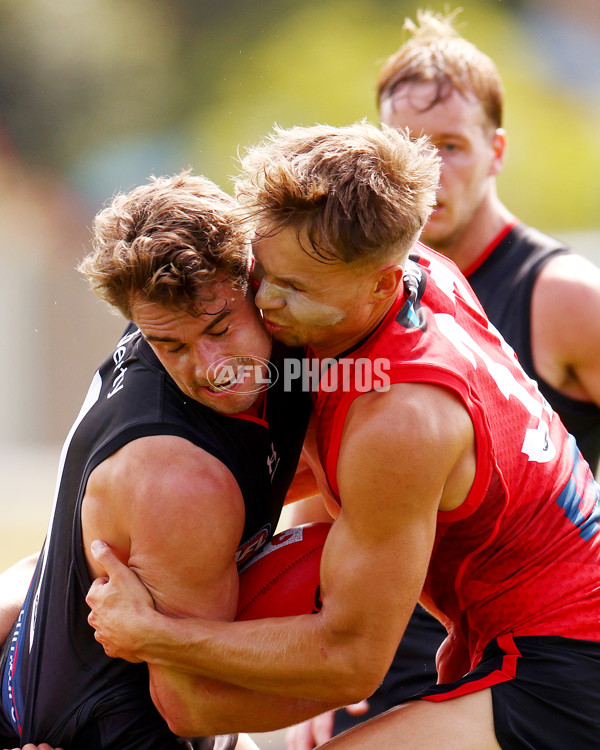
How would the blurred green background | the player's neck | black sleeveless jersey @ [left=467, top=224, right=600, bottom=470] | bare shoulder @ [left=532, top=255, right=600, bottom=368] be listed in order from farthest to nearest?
1. the blurred green background
2. the player's neck
3. black sleeveless jersey @ [left=467, top=224, right=600, bottom=470]
4. bare shoulder @ [left=532, top=255, right=600, bottom=368]

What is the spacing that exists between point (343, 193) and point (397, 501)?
85cm

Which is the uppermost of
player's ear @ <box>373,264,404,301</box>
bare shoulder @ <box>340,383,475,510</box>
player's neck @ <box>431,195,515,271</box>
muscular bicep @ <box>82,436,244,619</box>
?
player's neck @ <box>431,195,515,271</box>

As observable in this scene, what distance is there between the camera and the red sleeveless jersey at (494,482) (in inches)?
101

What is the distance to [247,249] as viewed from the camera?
8.80 ft

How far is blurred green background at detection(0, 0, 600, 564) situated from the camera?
695 inches

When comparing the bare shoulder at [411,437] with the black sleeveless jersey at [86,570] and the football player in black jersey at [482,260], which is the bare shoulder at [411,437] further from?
the football player in black jersey at [482,260]

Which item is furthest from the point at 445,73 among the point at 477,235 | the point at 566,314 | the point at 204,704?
the point at 204,704

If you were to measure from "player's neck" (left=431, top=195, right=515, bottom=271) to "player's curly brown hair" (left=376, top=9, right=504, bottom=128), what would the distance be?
51 centimetres

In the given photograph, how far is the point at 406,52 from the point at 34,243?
11.6 meters

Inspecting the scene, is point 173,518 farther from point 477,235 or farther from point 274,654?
point 477,235

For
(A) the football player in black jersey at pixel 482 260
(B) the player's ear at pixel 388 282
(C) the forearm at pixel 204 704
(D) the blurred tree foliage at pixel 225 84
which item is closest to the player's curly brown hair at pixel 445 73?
(A) the football player in black jersey at pixel 482 260

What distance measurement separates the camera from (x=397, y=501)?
2395 mm

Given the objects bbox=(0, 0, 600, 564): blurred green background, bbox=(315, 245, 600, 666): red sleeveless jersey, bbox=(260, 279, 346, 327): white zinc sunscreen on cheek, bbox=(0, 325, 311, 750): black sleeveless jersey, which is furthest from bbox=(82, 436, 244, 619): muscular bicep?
bbox=(0, 0, 600, 564): blurred green background

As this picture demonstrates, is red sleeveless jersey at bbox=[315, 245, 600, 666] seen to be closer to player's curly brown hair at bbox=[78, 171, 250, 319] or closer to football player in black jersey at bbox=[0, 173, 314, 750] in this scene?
football player in black jersey at bbox=[0, 173, 314, 750]
